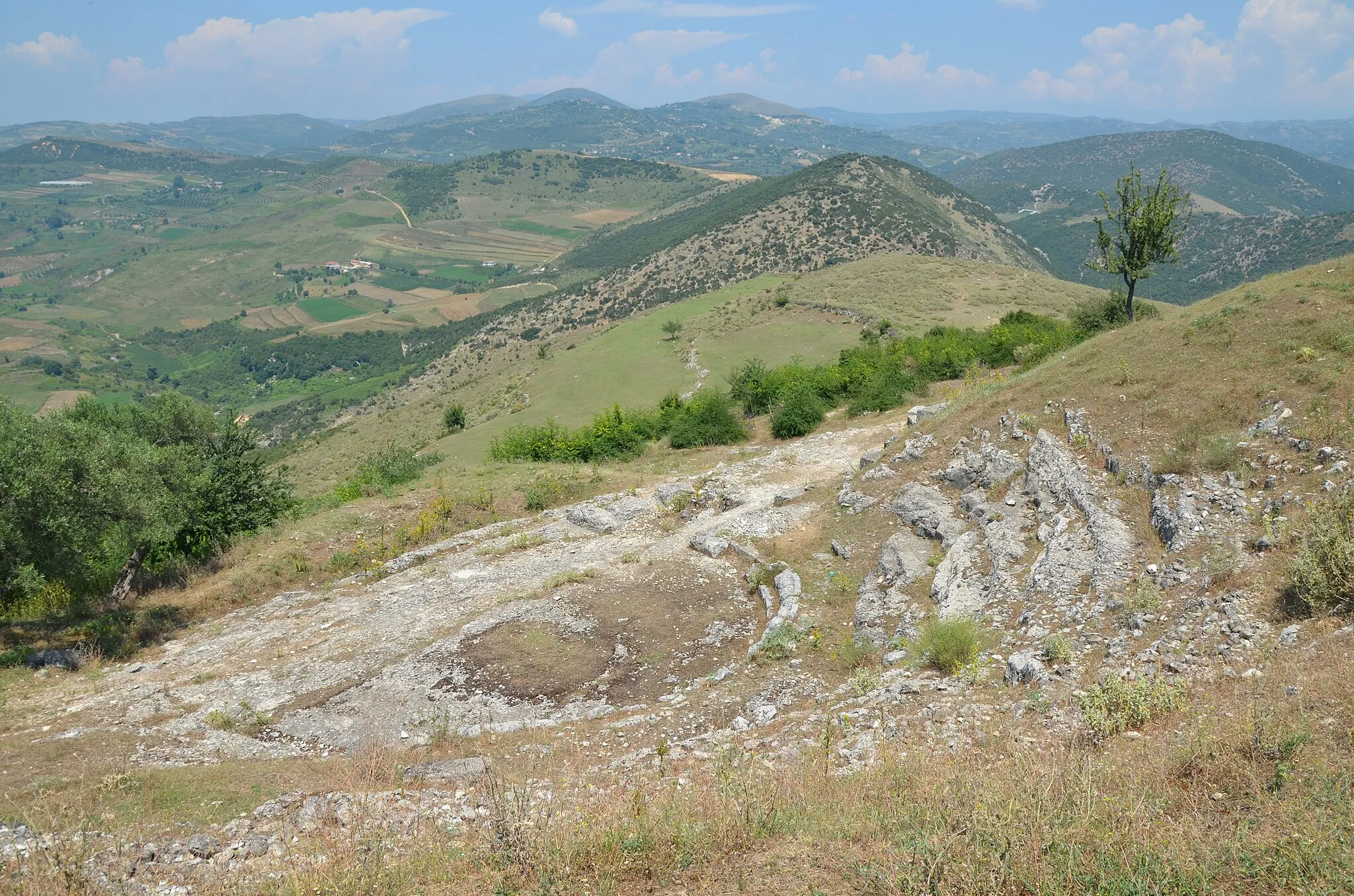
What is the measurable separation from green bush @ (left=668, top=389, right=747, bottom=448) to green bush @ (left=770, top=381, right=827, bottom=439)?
1736mm

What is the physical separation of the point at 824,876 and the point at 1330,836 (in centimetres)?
337

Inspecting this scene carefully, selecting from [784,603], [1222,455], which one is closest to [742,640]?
[784,603]

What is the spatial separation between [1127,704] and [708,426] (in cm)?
2352

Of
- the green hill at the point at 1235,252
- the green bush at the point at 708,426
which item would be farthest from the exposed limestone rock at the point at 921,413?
the green hill at the point at 1235,252

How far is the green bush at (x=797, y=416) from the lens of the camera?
28922 mm

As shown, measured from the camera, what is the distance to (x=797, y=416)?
95.4 ft

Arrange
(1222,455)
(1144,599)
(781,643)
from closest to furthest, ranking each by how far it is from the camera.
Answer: (1144,599) < (1222,455) < (781,643)

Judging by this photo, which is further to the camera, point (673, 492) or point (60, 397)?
point (60, 397)

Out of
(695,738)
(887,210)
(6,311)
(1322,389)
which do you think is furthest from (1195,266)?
(6,311)

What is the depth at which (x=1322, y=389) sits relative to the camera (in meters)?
12.9

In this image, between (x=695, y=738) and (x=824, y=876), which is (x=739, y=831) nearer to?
(x=824, y=876)

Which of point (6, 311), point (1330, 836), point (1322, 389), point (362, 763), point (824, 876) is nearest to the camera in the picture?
point (1330, 836)

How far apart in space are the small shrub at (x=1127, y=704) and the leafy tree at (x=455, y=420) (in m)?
49.8

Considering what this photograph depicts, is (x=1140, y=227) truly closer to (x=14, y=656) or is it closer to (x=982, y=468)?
(x=982, y=468)
